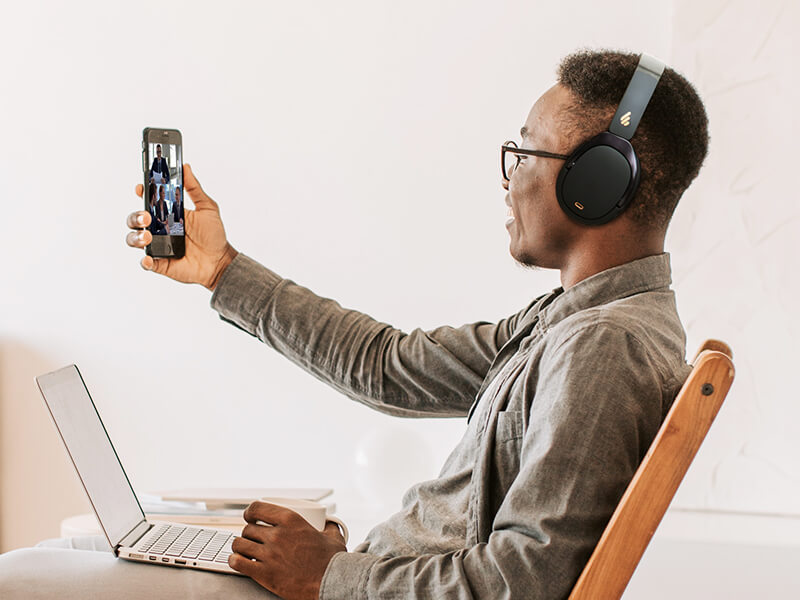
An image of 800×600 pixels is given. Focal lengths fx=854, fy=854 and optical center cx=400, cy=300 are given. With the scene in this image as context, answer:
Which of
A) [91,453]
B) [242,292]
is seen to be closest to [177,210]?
[242,292]

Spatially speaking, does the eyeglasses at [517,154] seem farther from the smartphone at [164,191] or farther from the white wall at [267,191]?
the white wall at [267,191]

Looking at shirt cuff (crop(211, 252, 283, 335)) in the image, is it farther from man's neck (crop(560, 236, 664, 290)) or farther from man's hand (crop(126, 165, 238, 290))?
man's neck (crop(560, 236, 664, 290))

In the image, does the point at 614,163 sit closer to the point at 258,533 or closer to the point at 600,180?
the point at 600,180

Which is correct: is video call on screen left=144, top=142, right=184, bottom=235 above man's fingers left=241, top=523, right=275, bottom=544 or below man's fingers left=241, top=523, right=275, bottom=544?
above

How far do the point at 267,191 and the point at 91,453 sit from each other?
5.99 feet

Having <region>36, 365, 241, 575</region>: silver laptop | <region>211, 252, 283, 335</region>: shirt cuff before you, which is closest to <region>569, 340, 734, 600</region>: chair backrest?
<region>36, 365, 241, 575</region>: silver laptop

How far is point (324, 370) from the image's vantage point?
4.79 ft

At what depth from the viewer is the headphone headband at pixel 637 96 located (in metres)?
1.03

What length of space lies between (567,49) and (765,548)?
162 centimetres

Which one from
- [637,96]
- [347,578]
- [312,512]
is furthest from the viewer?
[312,512]

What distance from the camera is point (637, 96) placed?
1.03 metres

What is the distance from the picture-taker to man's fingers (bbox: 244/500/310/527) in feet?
3.17

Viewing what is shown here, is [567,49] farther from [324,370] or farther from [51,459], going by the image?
[51,459]

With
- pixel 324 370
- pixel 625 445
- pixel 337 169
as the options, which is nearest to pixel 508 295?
pixel 337 169
